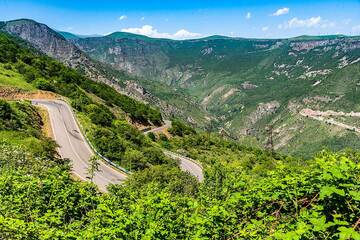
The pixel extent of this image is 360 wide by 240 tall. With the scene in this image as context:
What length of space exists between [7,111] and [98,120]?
37058mm

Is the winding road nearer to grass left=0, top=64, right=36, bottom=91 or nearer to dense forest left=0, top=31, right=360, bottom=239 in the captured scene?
grass left=0, top=64, right=36, bottom=91

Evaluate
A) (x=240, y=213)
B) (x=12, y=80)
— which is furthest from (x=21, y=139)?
(x=240, y=213)

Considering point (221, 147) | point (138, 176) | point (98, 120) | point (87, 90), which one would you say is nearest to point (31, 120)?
point (98, 120)

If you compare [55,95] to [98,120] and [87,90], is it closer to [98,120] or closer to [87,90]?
[98,120]

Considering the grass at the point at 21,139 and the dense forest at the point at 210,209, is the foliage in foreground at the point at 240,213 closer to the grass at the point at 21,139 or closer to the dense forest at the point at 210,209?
the dense forest at the point at 210,209

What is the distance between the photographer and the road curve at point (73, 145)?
67.8 m

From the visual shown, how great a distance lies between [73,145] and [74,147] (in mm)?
1089

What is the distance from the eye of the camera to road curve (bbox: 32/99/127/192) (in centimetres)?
6781

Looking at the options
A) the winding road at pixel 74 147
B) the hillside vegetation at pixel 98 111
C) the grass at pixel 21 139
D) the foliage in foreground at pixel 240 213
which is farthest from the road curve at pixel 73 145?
the foliage in foreground at pixel 240 213

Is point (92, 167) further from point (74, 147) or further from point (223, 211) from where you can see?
point (223, 211)

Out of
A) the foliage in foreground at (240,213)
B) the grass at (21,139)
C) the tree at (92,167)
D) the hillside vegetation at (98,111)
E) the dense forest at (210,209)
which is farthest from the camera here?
the hillside vegetation at (98,111)

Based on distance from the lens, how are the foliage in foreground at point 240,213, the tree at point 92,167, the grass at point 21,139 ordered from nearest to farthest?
the foliage in foreground at point 240,213, the tree at point 92,167, the grass at point 21,139

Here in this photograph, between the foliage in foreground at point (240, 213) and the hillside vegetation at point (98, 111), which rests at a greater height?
the foliage in foreground at point (240, 213)

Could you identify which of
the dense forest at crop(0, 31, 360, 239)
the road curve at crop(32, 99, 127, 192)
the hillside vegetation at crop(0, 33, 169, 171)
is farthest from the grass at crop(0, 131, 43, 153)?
the dense forest at crop(0, 31, 360, 239)
